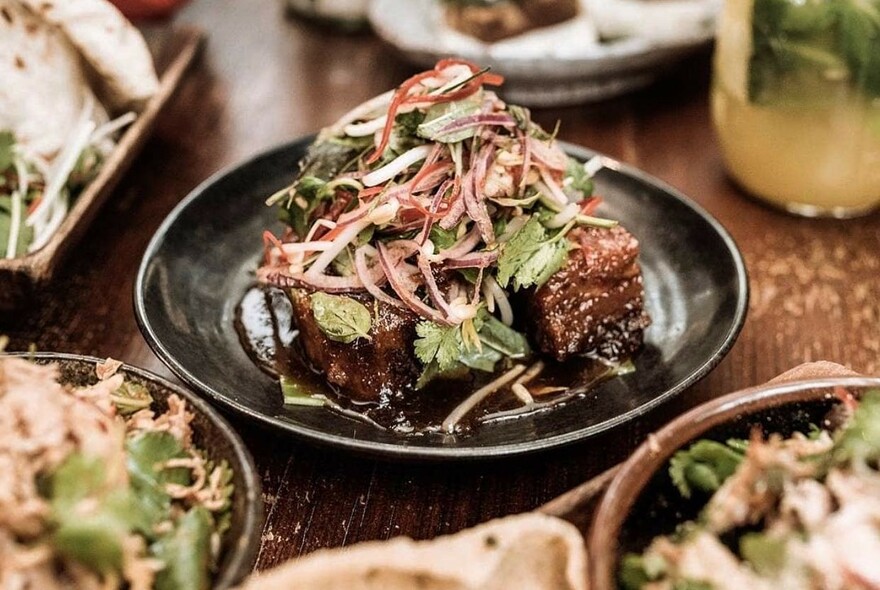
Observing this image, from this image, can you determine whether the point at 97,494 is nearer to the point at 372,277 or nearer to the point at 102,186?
the point at 372,277

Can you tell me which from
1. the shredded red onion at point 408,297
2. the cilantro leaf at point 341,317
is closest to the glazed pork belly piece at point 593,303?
the shredded red onion at point 408,297

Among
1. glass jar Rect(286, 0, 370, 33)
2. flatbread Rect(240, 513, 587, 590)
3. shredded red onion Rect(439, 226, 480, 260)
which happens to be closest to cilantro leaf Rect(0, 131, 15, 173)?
shredded red onion Rect(439, 226, 480, 260)

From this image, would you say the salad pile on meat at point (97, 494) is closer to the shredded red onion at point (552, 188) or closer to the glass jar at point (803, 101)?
the shredded red onion at point (552, 188)

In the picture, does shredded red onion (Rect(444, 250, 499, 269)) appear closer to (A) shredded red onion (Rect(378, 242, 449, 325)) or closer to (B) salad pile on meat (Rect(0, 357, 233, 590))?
(A) shredded red onion (Rect(378, 242, 449, 325))

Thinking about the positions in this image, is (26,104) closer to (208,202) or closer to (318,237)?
(208,202)

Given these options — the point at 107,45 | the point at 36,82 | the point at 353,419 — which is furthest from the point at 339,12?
the point at 353,419
